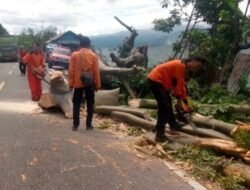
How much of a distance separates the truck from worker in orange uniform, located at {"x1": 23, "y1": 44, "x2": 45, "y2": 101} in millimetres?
36646

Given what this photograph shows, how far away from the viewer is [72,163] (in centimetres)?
753

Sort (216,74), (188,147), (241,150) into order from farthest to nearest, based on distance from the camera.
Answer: (216,74), (188,147), (241,150)

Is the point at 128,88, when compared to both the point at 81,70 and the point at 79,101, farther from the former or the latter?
the point at 81,70

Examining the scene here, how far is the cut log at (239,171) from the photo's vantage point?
6.89 meters

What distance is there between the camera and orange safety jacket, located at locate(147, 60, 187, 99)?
347 inches

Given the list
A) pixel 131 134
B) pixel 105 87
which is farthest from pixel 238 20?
Result: pixel 131 134

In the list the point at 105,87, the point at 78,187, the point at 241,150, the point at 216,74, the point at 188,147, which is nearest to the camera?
the point at 78,187

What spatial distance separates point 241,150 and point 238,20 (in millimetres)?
8921

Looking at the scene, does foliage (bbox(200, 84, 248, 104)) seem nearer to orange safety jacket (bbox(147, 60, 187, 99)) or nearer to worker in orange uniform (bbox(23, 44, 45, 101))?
orange safety jacket (bbox(147, 60, 187, 99))

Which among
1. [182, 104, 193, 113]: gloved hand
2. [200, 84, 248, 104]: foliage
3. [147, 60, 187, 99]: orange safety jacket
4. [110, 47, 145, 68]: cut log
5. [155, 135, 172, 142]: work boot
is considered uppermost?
[147, 60, 187, 99]: orange safety jacket

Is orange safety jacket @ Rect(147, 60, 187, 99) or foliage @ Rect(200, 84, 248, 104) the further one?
foliage @ Rect(200, 84, 248, 104)

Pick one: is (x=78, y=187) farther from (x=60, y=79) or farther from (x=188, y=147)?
(x=60, y=79)

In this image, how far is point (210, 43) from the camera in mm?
17453

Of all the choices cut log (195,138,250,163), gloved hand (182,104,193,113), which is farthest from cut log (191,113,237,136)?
gloved hand (182,104,193,113)
